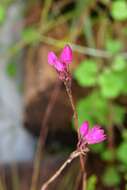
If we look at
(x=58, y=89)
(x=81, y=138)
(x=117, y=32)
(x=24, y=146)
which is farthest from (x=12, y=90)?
Result: (x=81, y=138)

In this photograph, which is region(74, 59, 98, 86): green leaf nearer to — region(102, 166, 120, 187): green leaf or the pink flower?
region(102, 166, 120, 187): green leaf

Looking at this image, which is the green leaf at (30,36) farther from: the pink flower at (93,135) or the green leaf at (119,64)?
the pink flower at (93,135)

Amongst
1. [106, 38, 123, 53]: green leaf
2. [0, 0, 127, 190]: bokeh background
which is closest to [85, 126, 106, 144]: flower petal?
[0, 0, 127, 190]: bokeh background

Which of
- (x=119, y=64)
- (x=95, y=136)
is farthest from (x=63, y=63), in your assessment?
(x=119, y=64)

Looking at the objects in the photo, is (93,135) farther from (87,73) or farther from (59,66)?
(87,73)

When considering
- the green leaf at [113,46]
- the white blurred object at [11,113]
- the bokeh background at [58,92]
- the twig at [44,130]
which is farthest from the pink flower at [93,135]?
the white blurred object at [11,113]

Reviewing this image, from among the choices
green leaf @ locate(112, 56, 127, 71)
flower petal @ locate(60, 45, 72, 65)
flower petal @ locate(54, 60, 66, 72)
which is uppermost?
flower petal @ locate(60, 45, 72, 65)

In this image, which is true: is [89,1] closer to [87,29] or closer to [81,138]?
[87,29]
